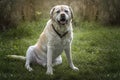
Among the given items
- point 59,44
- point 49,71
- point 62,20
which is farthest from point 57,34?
point 49,71

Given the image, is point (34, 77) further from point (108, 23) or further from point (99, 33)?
point (108, 23)

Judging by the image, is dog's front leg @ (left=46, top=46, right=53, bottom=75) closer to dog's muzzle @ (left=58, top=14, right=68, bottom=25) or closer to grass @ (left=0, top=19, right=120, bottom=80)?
grass @ (left=0, top=19, right=120, bottom=80)

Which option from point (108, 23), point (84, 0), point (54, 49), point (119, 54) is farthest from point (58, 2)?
point (54, 49)

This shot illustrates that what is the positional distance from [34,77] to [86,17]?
19.2ft

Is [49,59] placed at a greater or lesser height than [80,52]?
greater

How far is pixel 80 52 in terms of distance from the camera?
27.8 feet

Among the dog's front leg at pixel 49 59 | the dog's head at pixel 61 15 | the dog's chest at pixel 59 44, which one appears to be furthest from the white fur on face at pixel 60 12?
the dog's front leg at pixel 49 59

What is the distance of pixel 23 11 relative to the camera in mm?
11438

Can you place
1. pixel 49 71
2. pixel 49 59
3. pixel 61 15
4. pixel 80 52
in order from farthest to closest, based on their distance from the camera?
pixel 80 52 < pixel 49 59 < pixel 49 71 < pixel 61 15

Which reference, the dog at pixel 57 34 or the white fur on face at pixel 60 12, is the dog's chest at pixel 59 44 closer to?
the dog at pixel 57 34

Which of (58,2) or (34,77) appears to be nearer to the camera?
(34,77)

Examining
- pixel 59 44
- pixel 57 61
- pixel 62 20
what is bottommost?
pixel 57 61

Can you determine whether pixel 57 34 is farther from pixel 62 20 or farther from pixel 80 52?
pixel 80 52

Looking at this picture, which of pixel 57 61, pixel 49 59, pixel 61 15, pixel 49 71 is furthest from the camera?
pixel 57 61
